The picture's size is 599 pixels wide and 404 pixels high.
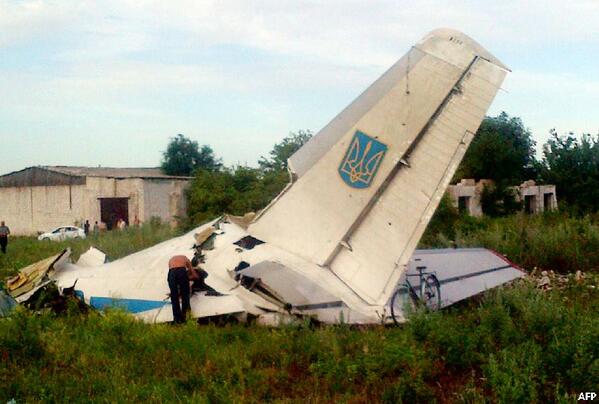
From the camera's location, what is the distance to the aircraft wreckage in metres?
7.61

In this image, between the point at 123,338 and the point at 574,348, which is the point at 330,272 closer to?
the point at 123,338

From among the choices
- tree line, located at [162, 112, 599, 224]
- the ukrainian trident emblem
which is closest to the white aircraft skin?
the ukrainian trident emblem

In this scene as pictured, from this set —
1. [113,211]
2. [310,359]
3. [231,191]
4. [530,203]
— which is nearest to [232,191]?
[231,191]

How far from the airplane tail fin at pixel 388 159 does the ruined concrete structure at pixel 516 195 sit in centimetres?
2713

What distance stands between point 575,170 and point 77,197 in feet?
88.9

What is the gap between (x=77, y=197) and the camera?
134ft

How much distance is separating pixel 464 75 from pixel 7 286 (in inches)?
251

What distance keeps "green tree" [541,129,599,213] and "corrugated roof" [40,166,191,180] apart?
68.5 feet

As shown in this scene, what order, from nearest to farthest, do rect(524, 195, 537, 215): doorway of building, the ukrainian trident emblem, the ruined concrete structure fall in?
the ukrainian trident emblem < the ruined concrete structure < rect(524, 195, 537, 215): doorway of building

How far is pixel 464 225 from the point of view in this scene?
19.6m

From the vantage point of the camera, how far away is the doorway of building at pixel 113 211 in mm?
40969

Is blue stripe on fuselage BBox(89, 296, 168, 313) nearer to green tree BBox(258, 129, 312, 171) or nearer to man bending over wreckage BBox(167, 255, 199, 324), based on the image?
man bending over wreckage BBox(167, 255, 199, 324)

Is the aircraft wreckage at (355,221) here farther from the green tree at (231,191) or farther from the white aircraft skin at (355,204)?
the green tree at (231,191)

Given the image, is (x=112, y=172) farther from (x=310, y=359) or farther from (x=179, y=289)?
(x=310, y=359)
